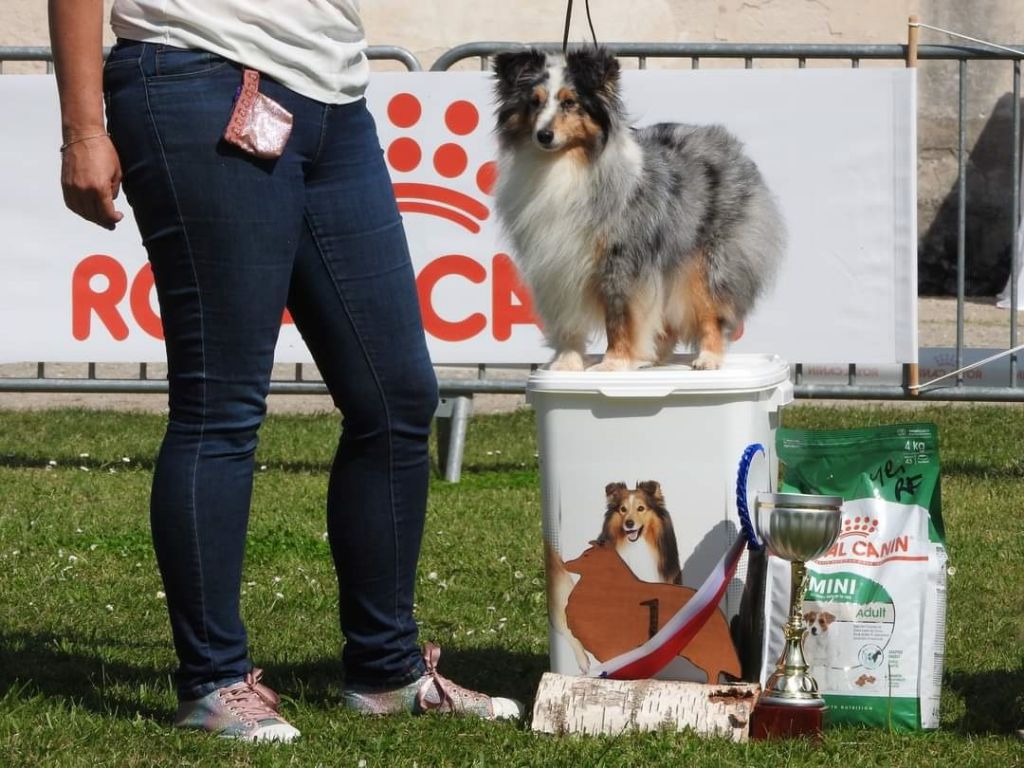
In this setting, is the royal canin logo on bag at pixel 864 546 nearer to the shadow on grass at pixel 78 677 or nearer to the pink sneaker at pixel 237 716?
the pink sneaker at pixel 237 716

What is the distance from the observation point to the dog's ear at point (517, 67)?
147 inches

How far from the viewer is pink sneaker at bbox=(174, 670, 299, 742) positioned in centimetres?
283

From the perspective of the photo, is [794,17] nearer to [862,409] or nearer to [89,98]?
[862,409]

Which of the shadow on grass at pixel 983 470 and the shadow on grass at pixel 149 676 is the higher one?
the shadow on grass at pixel 983 470

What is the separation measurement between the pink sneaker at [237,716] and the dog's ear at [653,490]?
0.86 m

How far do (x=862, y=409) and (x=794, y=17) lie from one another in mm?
4430

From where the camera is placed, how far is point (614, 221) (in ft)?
11.7

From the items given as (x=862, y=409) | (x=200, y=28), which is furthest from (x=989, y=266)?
(x=200, y=28)

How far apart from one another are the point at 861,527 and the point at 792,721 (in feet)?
1.39

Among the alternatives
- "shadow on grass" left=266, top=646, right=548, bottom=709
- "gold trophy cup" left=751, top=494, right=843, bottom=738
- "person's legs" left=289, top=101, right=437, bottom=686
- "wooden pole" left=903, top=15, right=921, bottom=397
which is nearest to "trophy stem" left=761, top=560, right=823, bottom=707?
"gold trophy cup" left=751, top=494, right=843, bottom=738

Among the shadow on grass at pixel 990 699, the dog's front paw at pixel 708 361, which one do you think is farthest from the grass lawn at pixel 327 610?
the dog's front paw at pixel 708 361

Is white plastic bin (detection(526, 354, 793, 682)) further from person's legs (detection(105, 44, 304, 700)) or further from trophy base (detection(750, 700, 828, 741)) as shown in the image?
person's legs (detection(105, 44, 304, 700))

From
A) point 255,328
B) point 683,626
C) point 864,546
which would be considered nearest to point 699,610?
point 683,626

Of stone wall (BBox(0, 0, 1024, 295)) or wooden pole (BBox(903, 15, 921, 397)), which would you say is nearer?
wooden pole (BBox(903, 15, 921, 397))
